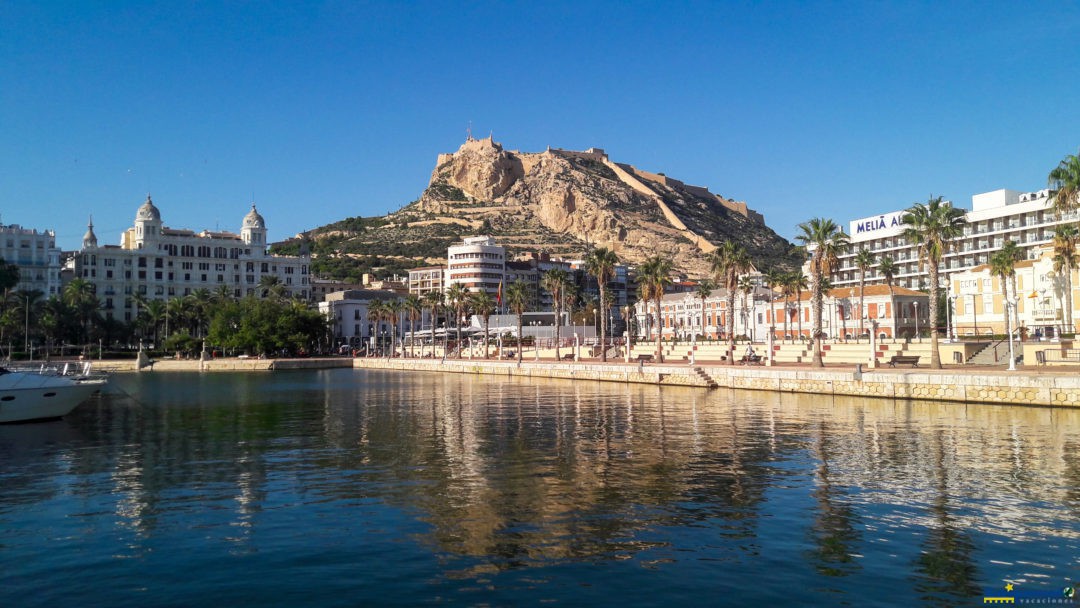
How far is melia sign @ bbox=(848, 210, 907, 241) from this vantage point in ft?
436

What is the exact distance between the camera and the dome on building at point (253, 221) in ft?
536

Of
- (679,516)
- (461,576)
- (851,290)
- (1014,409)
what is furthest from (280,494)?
(851,290)

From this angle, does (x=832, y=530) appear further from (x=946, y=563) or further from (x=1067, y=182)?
(x=1067, y=182)

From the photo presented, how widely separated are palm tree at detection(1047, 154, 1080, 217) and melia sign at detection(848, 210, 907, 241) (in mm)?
83800

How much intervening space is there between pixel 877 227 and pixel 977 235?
2143cm

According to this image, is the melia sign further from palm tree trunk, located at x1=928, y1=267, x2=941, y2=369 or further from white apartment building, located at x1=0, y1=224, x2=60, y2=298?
white apartment building, located at x1=0, y1=224, x2=60, y2=298

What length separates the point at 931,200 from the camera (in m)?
55.3

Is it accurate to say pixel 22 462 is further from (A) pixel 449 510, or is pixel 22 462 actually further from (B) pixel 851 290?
(B) pixel 851 290

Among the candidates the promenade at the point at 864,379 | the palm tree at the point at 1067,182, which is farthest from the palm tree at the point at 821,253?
the palm tree at the point at 1067,182

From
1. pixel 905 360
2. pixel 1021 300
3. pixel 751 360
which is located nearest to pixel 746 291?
pixel 751 360

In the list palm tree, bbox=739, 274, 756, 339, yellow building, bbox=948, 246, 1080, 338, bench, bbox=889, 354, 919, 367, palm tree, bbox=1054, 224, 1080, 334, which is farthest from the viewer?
palm tree, bbox=739, 274, 756, 339

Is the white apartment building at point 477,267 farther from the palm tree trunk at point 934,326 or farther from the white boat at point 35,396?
the white boat at point 35,396

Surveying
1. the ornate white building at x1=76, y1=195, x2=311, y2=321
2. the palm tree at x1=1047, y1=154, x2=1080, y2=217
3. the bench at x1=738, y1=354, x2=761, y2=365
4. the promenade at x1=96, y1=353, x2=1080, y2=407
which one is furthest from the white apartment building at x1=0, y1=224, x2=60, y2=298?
the palm tree at x1=1047, y1=154, x2=1080, y2=217

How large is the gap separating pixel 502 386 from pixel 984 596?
5680cm
